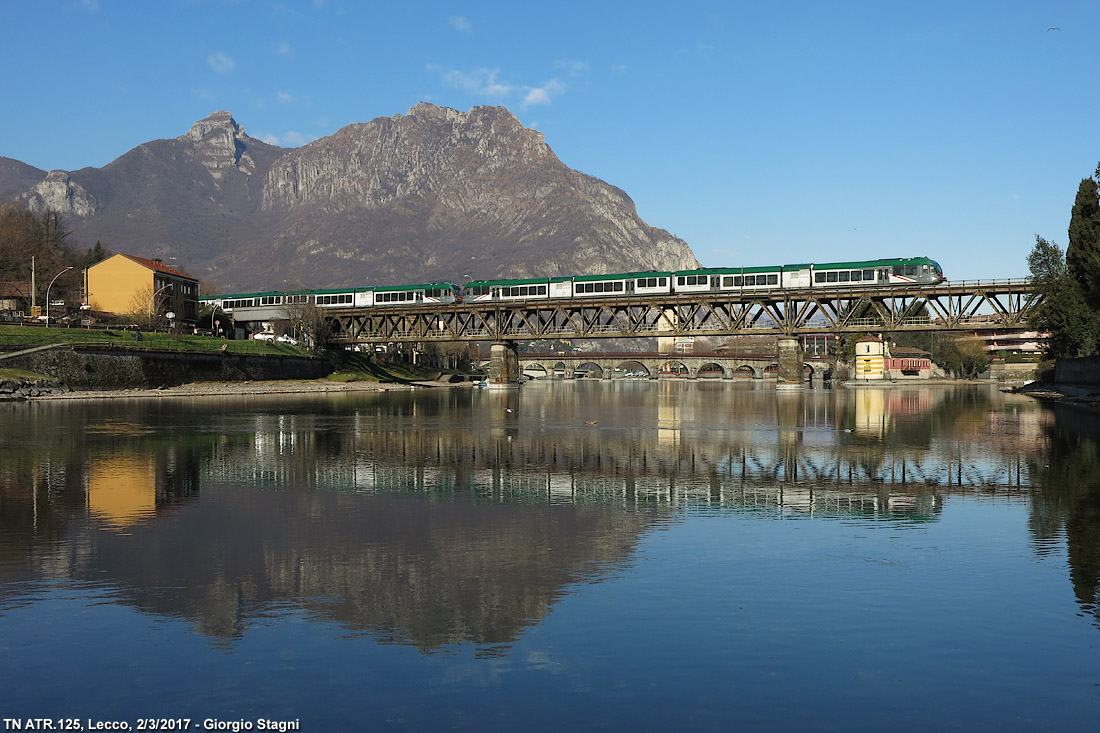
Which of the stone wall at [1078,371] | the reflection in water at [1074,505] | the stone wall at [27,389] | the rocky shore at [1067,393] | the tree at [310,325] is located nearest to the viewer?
the reflection in water at [1074,505]

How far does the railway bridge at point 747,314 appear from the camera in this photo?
119938mm

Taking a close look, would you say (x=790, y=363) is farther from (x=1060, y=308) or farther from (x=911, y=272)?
(x=1060, y=308)

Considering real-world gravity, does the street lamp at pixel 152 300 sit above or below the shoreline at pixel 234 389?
above

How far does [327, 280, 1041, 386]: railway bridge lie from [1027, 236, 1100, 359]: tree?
149 inches

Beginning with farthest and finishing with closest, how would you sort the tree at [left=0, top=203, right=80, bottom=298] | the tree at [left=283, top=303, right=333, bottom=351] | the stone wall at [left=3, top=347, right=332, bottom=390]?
the tree at [left=283, top=303, right=333, bottom=351] < the tree at [left=0, top=203, right=80, bottom=298] < the stone wall at [left=3, top=347, right=332, bottom=390]

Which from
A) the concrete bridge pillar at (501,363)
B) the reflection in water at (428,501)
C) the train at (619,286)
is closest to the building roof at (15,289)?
the train at (619,286)

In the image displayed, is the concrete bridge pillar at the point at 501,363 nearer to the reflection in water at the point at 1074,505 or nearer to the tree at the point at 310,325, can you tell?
the tree at the point at 310,325

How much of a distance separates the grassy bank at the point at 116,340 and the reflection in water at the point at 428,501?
48903mm

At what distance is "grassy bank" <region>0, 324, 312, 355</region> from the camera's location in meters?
95.0

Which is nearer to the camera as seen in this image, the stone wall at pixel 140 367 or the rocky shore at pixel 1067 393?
the rocky shore at pixel 1067 393

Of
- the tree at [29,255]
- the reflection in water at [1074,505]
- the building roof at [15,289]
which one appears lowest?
the reflection in water at [1074,505]

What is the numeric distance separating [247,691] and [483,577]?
5.88m

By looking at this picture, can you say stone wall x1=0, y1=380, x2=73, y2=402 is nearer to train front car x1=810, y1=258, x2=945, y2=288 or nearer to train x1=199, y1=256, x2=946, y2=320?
train x1=199, y1=256, x2=946, y2=320

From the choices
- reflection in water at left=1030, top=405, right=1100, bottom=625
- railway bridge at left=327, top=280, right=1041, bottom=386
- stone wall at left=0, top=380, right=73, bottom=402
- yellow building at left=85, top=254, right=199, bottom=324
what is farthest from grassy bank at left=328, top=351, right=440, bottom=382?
reflection in water at left=1030, top=405, right=1100, bottom=625
